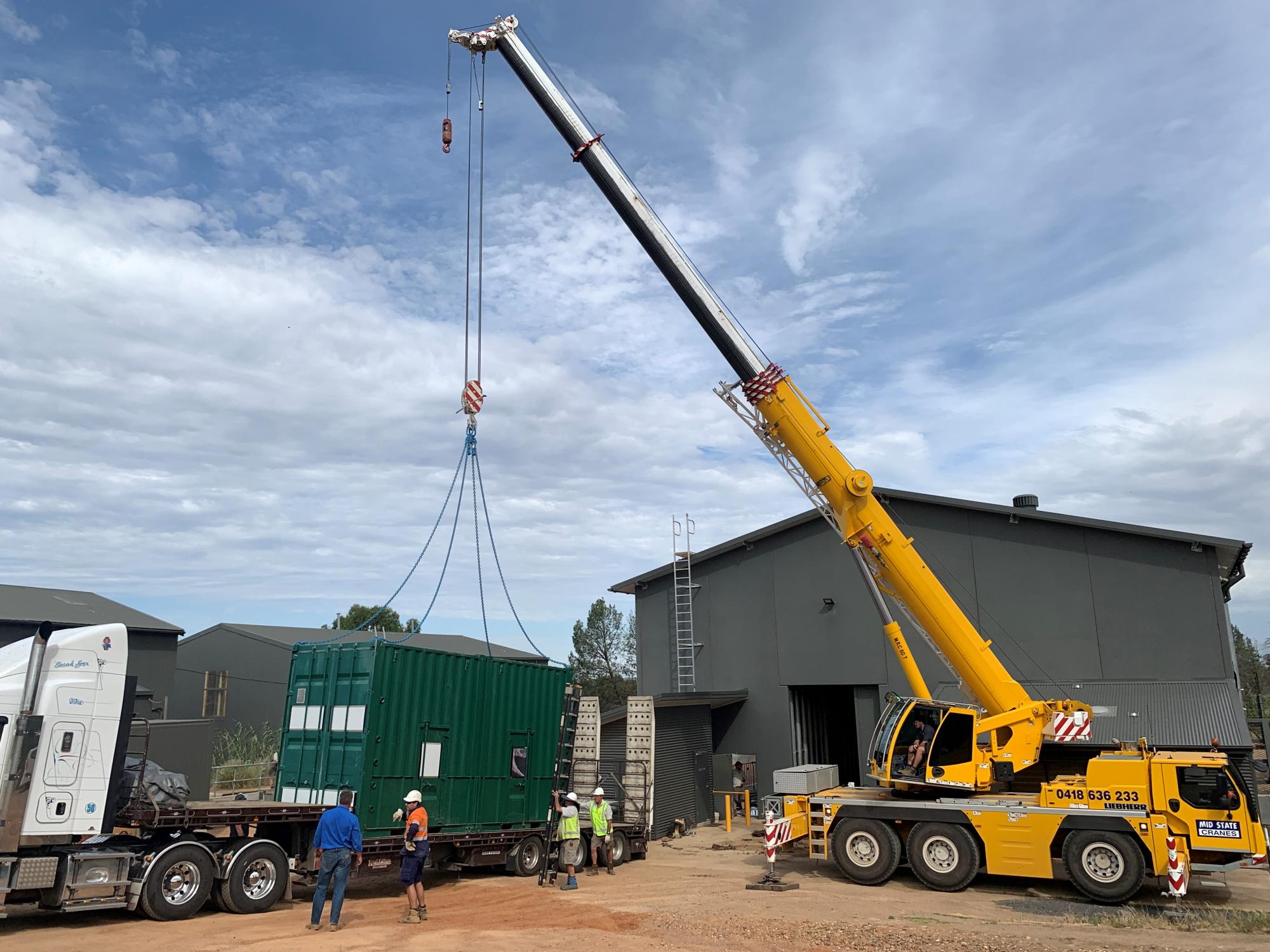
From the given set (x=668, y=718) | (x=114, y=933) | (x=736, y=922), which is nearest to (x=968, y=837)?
(x=736, y=922)

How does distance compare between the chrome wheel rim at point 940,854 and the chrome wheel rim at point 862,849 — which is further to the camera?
the chrome wheel rim at point 862,849

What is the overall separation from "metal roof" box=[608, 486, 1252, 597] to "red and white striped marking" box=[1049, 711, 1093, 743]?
24.3 feet

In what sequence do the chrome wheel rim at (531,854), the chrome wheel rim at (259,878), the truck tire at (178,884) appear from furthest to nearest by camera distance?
the chrome wheel rim at (531,854)
the chrome wheel rim at (259,878)
the truck tire at (178,884)

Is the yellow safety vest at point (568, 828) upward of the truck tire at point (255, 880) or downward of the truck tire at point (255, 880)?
upward

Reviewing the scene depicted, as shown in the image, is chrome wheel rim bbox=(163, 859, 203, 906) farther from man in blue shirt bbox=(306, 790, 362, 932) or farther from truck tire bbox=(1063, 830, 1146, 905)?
truck tire bbox=(1063, 830, 1146, 905)

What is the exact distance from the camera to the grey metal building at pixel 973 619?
20.0m

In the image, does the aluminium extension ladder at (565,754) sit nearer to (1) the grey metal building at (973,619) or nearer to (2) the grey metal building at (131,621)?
(1) the grey metal building at (973,619)

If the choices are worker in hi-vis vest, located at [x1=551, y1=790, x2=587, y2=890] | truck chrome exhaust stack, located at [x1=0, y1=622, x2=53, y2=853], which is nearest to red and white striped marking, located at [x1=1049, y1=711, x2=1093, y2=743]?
worker in hi-vis vest, located at [x1=551, y1=790, x2=587, y2=890]

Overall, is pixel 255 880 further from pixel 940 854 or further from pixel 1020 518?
pixel 1020 518

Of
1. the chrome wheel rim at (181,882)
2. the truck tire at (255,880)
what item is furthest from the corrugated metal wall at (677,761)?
the chrome wheel rim at (181,882)

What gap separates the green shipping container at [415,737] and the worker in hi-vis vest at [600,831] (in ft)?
3.04

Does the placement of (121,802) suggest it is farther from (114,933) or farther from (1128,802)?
(1128,802)

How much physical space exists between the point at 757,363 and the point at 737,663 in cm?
1260

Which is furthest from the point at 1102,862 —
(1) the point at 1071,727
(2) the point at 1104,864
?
(1) the point at 1071,727
